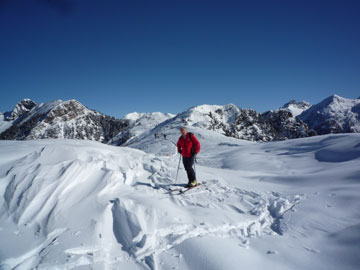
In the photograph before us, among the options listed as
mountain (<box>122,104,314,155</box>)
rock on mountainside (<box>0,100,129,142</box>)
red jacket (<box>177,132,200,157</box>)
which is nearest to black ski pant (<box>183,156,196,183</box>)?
red jacket (<box>177,132,200,157</box>)

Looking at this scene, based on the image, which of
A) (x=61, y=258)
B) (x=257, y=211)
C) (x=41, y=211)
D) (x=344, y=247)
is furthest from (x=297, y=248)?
(x=41, y=211)

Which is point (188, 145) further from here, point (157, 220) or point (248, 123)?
point (248, 123)

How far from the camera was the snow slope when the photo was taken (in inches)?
117

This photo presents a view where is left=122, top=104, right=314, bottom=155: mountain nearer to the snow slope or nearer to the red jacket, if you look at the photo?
the red jacket

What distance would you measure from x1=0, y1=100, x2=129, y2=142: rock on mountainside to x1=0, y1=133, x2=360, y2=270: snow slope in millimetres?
152480

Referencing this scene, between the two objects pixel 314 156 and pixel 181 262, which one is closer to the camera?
pixel 181 262

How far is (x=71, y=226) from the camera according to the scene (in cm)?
367

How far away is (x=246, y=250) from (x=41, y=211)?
4.42m

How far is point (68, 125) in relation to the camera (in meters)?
155

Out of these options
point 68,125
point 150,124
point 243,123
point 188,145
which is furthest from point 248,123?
point 68,125

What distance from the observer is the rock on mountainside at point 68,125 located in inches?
5802

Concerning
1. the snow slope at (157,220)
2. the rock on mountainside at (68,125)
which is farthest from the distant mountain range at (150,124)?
the snow slope at (157,220)

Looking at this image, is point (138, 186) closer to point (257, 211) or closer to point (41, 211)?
point (41, 211)

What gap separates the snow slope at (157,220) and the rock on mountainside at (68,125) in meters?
152
